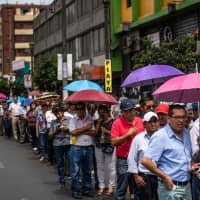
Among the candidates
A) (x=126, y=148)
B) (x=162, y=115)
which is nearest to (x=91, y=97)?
(x=126, y=148)

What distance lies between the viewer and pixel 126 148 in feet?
29.6

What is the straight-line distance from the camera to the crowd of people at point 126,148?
5.96m

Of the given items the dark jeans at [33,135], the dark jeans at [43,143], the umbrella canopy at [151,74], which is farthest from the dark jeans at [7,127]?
the umbrella canopy at [151,74]

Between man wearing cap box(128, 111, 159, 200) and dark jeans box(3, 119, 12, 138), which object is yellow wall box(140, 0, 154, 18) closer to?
dark jeans box(3, 119, 12, 138)

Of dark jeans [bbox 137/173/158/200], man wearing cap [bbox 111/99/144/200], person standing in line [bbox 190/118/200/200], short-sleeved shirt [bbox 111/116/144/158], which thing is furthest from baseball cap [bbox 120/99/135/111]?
dark jeans [bbox 137/173/158/200]

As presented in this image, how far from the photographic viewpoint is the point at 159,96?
766 cm

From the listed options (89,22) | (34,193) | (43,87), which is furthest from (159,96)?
(89,22)

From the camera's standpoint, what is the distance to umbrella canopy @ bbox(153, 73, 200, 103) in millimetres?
7375

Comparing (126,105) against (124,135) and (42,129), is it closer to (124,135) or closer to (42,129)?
(124,135)

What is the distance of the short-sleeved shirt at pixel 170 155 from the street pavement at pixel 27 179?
534 centimetres

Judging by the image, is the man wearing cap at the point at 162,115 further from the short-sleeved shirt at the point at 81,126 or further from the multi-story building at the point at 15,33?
the multi-story building at the point at 15,33

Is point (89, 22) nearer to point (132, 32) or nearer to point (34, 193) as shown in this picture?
point (132, 32)

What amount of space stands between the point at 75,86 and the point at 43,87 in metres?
18.6

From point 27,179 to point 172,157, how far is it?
8238 millimetres
